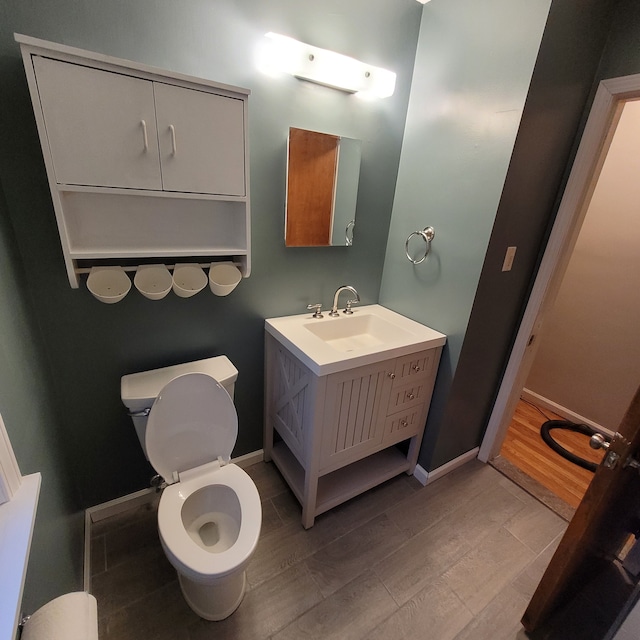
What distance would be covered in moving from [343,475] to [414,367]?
29.3 inches

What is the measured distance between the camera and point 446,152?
60.6 inches

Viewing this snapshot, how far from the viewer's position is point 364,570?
1.42m

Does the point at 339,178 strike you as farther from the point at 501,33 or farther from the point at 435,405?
the point at 435,405

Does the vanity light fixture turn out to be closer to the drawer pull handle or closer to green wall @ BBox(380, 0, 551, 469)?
green wall @ BBox(380, 0, 551, 469)

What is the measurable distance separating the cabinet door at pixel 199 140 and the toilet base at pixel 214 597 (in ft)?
4.73

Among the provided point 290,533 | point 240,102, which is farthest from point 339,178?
point 290,533

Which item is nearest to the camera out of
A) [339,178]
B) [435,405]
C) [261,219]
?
[261,219]

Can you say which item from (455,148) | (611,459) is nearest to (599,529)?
(611,459)

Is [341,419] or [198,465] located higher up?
[341,419]

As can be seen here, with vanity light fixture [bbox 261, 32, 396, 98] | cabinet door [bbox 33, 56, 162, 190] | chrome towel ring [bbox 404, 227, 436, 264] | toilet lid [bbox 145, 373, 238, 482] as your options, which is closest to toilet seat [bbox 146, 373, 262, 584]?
toilet lid [bbox 145, 373, 238, 482]

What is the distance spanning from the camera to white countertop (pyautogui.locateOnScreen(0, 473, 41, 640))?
0.56m

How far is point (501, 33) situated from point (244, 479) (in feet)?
6.83

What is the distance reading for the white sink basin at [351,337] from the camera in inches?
52.7

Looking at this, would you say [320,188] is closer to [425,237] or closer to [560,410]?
[425,237]
